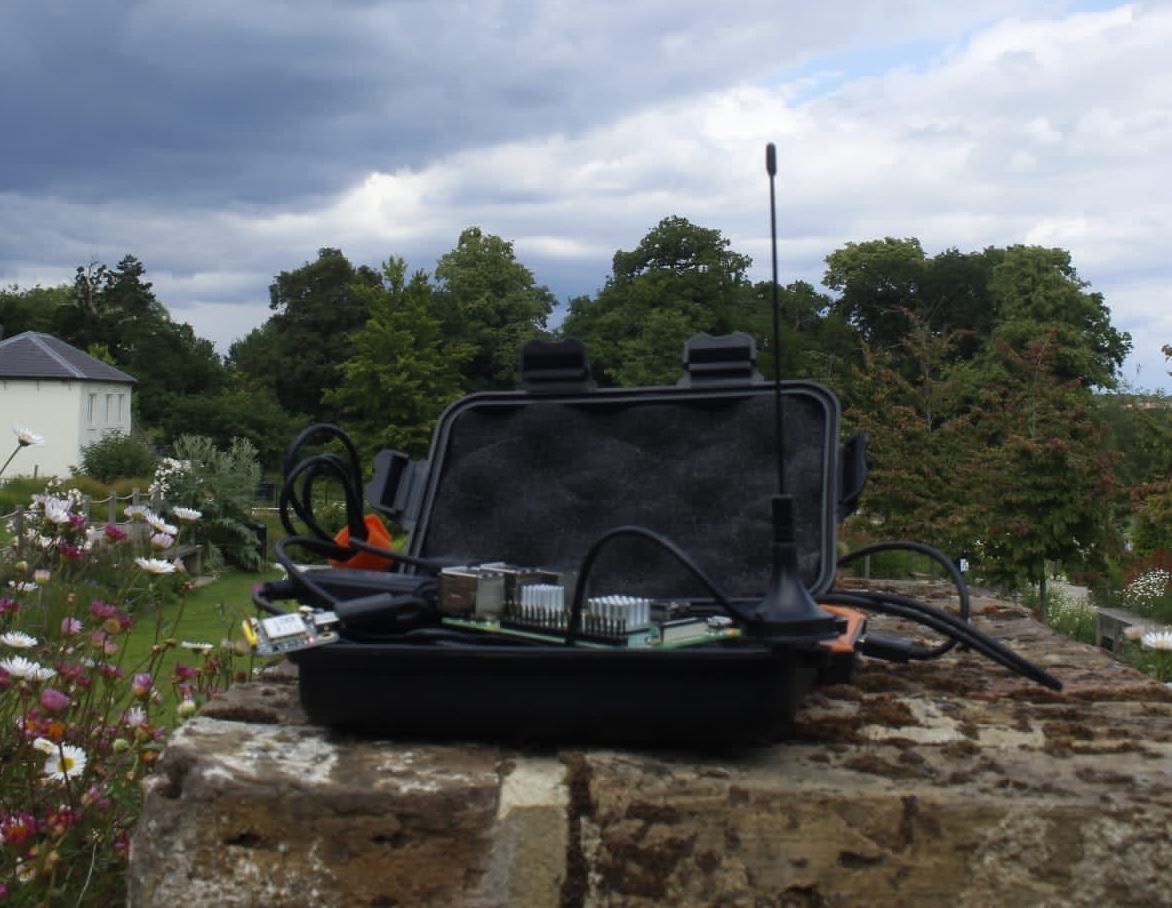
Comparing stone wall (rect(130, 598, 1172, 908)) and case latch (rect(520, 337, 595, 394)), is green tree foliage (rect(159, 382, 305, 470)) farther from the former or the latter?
stone wall (rect(130, 598, 1172, 908))

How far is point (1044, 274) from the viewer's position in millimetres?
48125

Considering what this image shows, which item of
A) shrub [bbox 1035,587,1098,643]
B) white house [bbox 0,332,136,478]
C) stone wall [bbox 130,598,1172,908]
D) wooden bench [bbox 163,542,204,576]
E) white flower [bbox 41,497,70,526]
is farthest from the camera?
white house [bbox 0,332,136,478]

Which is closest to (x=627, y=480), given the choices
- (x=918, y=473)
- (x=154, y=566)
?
(x=154, y=566)

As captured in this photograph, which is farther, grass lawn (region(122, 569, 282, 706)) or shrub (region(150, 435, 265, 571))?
shrub (region(150, 435, 265, 571))

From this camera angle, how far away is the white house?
4594 centimetres

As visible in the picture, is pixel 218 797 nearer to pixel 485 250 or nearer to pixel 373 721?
pixel 373 721

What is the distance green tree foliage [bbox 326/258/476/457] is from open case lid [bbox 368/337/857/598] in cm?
3595

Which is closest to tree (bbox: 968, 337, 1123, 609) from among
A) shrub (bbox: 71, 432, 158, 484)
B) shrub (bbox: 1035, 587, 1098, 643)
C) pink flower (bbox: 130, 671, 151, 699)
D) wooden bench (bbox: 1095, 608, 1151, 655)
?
wooden bench (bbox: 1095, 608, 1151, 655)

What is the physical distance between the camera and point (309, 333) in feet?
188

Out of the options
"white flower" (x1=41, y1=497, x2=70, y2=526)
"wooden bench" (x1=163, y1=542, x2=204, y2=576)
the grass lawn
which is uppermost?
"white flower" (x1=41, y1=497, x2=70, y2=526)

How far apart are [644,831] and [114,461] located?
1664 inches

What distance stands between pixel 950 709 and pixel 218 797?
1.27 metres

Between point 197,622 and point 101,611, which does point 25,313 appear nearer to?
point 197,622

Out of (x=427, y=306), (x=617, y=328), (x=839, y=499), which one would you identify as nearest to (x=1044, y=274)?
(x=617, y=328)
